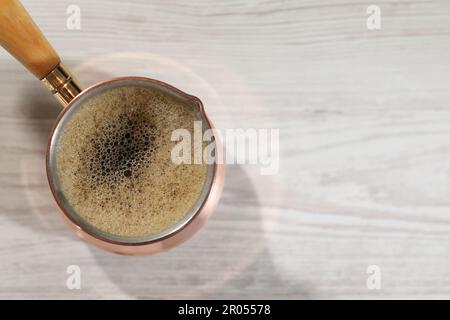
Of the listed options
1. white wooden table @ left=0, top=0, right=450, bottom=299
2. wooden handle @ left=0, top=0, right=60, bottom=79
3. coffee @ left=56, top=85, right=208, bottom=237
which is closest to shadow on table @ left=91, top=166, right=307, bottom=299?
white wooden table @ left=0, top=0, right=450, bottom=299

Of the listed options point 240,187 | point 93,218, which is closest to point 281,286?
point 240,187

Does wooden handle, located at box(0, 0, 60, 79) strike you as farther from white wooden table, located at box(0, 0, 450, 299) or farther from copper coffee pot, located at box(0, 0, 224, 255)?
white wooden table, located at box(0, 0, 450, 299)

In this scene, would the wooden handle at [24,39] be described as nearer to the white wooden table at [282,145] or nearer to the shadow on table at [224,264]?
the white wooden table at [282,145]

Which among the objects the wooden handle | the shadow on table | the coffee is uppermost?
the wooden handle

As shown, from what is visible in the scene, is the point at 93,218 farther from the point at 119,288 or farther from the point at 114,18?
the point at 114,18

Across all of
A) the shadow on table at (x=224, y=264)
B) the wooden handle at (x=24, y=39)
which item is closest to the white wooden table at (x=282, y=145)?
the shadow on table at (x=224, y=264)

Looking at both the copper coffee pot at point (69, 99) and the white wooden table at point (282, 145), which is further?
the white wooden table at point (282, 145)
